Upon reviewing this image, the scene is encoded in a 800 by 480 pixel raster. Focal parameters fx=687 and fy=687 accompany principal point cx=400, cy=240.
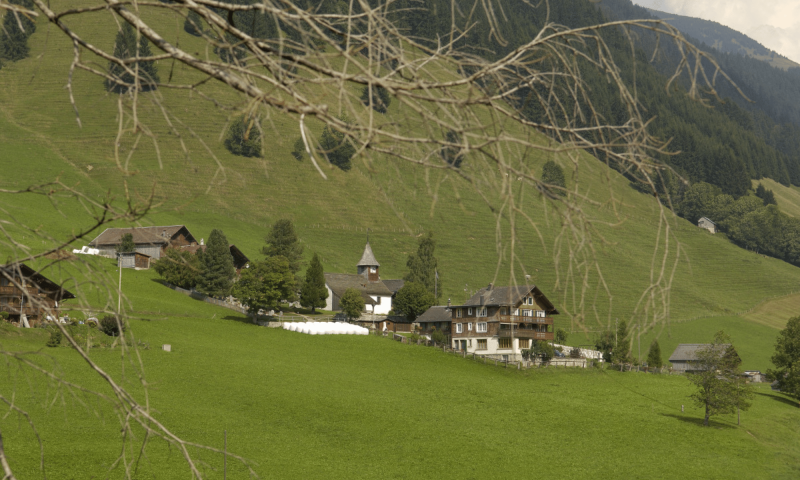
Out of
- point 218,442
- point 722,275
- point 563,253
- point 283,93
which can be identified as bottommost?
point 218,442

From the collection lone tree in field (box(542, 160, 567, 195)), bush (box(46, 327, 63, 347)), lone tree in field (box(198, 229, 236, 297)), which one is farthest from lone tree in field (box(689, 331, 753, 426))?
lone tree in field (box(198, 229, 236, 297))

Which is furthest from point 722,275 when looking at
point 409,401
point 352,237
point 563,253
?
point 563,253

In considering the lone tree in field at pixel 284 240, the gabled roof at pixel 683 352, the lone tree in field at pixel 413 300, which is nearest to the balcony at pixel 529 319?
the lone tree in field at pixel 413 300

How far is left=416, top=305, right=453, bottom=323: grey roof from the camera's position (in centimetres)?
7241

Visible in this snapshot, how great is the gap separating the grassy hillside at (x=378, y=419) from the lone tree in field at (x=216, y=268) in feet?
43.3

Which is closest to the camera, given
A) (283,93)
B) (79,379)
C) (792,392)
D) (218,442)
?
(283,93)

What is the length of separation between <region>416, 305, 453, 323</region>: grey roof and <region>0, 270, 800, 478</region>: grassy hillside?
15426mm

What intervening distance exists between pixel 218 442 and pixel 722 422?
105 ft

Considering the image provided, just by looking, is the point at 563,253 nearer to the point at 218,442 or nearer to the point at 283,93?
the point at 283,93

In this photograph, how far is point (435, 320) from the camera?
73.7m

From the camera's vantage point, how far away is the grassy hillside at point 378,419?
2936 cm

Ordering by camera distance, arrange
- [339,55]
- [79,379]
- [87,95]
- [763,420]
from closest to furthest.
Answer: [339,55] → [79,379] → [763,420] → [87,95]

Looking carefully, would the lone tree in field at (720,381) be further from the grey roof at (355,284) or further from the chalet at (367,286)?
the grey roof at (355,284)

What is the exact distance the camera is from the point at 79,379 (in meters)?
36.2
